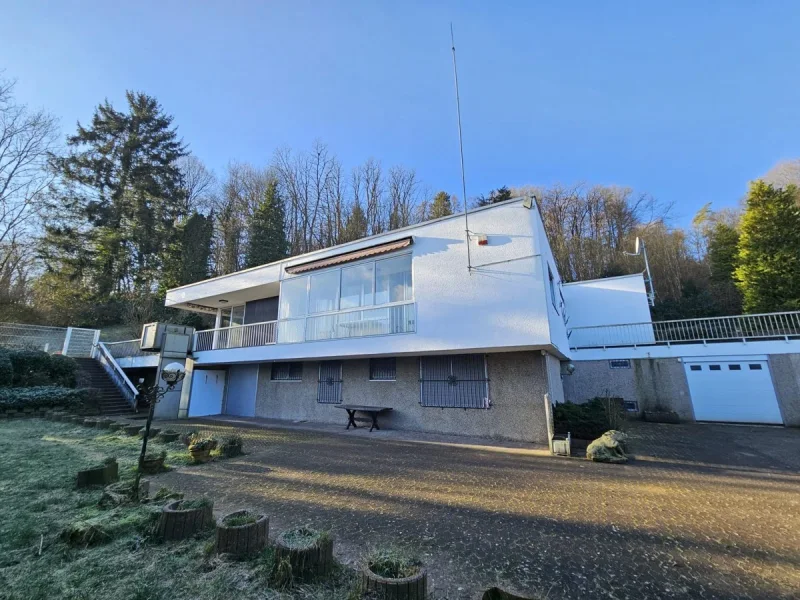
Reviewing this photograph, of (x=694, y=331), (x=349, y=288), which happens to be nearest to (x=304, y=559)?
(x=349, y=288)

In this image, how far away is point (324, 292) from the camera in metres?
11.2

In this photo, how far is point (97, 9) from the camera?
8.10m

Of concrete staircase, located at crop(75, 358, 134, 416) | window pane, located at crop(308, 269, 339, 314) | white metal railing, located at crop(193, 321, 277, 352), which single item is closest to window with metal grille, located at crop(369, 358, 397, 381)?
window pane, located at crop(308, 269, 339, 314)

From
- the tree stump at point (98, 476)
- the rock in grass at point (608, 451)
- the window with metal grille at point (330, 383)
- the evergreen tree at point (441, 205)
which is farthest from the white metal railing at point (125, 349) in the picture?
the evergreen tree at point (441, 205)

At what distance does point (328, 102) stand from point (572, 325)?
48.5 feet

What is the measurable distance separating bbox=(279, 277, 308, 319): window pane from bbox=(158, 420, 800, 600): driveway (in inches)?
188

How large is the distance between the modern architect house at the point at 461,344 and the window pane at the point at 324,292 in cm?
5

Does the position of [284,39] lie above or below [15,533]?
above

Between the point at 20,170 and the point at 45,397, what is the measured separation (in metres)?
16.7

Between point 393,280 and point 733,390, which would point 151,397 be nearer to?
point 393,280

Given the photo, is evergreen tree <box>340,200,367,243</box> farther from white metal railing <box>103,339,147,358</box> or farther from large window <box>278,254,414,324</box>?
large window <box>278,254,414,324</box>

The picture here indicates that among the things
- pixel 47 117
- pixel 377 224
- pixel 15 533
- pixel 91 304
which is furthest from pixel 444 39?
pixel 91 304

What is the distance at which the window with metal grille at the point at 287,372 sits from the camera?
12.5m

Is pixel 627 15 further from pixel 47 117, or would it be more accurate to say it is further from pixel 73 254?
pixel 73 254
